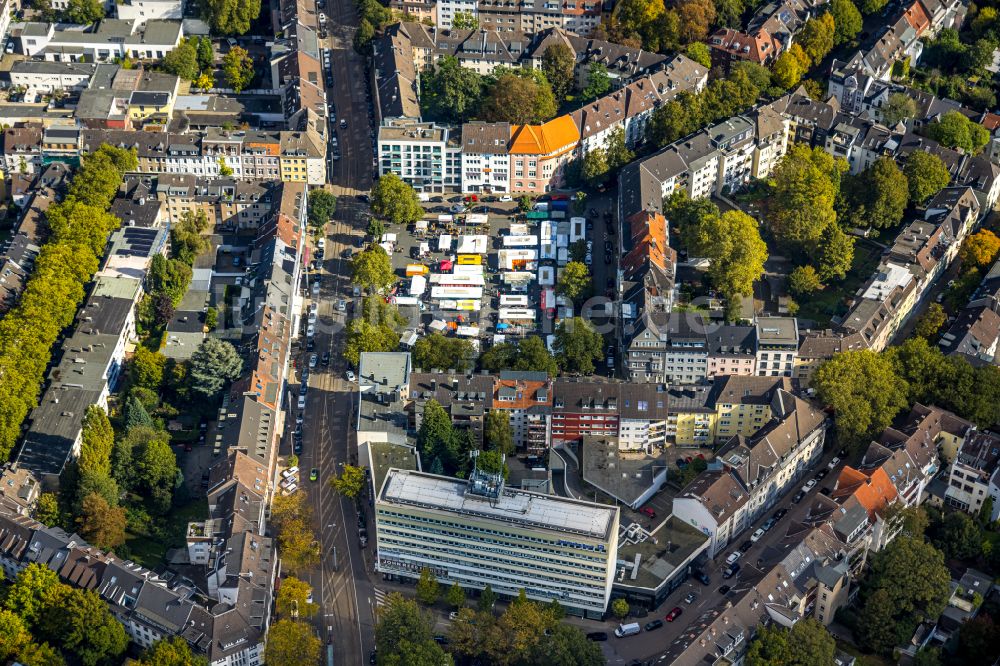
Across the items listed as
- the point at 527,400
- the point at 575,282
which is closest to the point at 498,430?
the point at 527,400

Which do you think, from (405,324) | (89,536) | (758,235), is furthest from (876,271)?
(89,536)

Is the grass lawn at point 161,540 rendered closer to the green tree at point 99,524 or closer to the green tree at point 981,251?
the green tree at point 99,524

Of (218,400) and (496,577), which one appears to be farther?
(218,400)

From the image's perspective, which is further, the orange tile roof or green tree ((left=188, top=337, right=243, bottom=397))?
green tree ((left=188, top=337, right=243, bottom=397))

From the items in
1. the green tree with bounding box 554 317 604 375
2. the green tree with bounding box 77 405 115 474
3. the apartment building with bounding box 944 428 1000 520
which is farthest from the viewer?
the green tree with bounding box 554 317 604 375

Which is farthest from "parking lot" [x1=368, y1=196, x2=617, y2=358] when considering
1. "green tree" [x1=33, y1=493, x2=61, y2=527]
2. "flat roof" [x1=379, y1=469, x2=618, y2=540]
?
"green tree" [x1=33, y1=493, x2=61, y2=527]

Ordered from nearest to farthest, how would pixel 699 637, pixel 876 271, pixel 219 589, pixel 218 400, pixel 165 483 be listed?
pixel 699 637 → pixel 219 589 → pixel 165 483 → pixel 218 400 → pixel 876 271

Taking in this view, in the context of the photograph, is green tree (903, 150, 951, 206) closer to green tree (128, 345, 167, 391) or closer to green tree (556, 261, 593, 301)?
green tree (556, 261, 593, 301)

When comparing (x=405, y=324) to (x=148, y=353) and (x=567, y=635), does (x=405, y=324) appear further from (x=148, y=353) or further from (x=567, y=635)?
(x=567, y=635)
